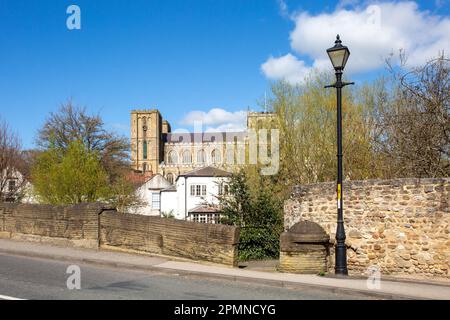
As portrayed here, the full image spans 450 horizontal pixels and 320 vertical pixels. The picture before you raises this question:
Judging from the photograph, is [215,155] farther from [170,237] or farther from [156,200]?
[170,237]

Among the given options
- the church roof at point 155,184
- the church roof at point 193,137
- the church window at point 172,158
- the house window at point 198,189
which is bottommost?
the house window at point 198,189

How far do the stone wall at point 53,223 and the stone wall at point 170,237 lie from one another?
1.28 feet

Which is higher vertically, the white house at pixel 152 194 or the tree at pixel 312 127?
the tree at pixel 312 127

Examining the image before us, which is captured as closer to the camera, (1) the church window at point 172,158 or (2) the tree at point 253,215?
(2) the tree at point 253,215

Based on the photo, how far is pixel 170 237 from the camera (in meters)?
11.9

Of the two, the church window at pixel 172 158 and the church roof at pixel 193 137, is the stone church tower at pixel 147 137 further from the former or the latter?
the church roof at pixel 193 137

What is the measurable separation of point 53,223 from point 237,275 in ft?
23.0

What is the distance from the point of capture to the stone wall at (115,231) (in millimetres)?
11211

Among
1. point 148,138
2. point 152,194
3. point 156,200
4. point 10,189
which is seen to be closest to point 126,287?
point 10,189

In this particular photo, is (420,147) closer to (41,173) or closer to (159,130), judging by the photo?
(41,173)

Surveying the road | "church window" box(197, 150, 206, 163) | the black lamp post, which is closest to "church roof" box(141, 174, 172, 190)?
the road

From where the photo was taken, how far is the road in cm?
795

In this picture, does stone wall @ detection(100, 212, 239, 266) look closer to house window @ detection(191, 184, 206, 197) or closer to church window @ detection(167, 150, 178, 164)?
house window @ detection(191, 184, 206, 197)

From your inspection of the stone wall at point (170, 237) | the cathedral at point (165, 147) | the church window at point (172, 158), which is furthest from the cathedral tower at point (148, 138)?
the stone wall at point (170, 237)
